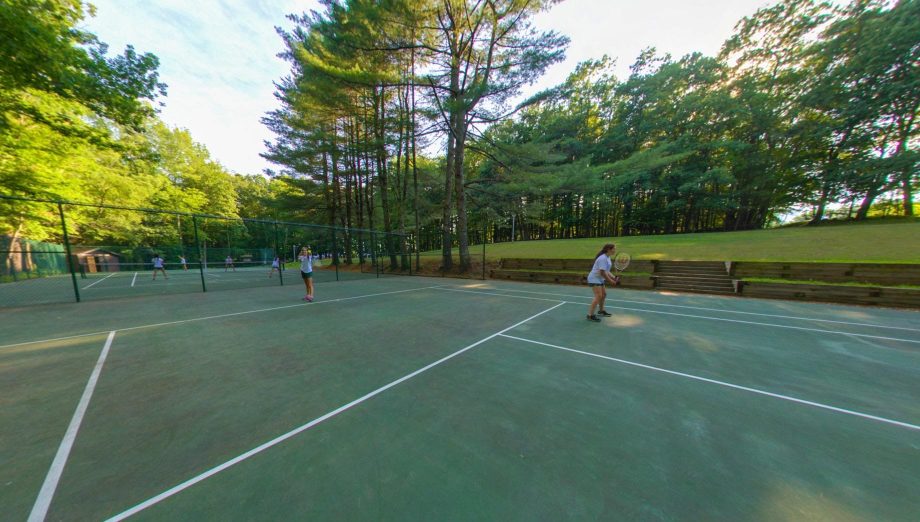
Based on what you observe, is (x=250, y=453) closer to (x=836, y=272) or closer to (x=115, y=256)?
(x=836, y=272)

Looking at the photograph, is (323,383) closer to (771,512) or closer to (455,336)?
(455,336)

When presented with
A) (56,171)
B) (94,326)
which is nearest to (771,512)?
(94,326)

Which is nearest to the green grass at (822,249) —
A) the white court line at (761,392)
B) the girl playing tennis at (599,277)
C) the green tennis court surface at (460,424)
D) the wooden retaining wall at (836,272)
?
the wooden retaining wall at (836,272)

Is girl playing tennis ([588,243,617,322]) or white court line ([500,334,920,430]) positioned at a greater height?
girl playing tennis ([588,243,617,322])

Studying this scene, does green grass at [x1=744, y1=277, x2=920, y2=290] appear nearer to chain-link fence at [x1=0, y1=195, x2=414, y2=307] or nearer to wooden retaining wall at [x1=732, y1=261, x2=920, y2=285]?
wooden retaining wall at [x1=732, y1=261, x2=920, y2=285]

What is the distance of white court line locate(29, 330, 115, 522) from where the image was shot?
1626 mm

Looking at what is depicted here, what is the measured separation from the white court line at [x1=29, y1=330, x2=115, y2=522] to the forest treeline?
10100 millimetres

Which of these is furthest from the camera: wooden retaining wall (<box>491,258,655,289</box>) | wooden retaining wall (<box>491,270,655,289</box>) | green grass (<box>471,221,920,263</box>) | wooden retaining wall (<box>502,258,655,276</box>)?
wooden retaining wall (<box>502,258,655,276</box>)

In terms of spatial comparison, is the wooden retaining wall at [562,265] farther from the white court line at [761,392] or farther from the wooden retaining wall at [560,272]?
the white court line at [761,392]

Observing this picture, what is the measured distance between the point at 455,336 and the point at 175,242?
36.8 m

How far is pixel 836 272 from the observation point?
28.3 ft

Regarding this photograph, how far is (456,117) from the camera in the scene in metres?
14.4

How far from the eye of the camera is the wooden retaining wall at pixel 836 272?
25.1 ft

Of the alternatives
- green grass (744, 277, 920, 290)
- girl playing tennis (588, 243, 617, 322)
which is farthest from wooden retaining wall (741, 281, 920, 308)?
girl playing tennis (588, 243, 617, 322)
